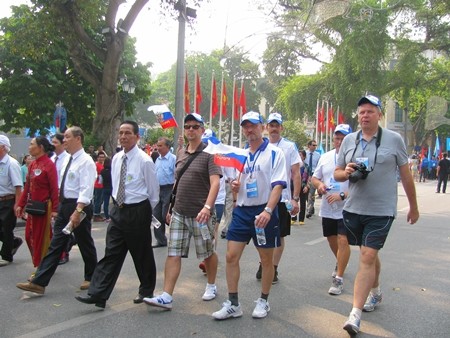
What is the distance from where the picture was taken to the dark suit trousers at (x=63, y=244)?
5.32 m

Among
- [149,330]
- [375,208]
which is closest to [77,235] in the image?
[149,330]

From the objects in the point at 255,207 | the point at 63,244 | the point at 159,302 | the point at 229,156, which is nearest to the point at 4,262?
the point at 63,244

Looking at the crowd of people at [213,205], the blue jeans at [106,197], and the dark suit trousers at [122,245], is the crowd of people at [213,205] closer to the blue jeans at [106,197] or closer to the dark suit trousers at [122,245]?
the dark suit trousers at [122,245]

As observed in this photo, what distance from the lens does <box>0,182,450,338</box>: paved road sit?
4414 millimetres

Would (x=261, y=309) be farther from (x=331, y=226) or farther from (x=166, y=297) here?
(x=331, y=226)

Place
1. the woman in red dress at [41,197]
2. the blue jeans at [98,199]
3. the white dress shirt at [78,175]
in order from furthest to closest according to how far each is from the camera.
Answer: the blue jeans at [98,199], the woman in red dress at [41,197], the white dress shirt at [78,175]

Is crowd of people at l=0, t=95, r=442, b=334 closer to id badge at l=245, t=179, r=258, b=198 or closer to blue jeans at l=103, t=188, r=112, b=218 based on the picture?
id badge at l=245, t=179, r=258, b=198

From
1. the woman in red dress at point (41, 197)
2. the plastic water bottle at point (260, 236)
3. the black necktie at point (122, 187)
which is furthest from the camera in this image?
the woman in red dress at point (41, 197)

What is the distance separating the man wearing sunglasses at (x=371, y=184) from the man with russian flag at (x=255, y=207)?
638mm

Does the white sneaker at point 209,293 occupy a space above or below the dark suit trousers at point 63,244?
below

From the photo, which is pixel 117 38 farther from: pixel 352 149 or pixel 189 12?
pixel 352 149

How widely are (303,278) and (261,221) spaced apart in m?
2.27

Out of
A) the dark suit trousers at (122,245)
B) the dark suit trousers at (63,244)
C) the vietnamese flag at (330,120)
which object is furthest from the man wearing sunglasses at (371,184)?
the vietnamese flag at (330,120)

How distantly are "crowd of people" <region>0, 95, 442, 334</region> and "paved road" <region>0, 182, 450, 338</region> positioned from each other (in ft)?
0.56
